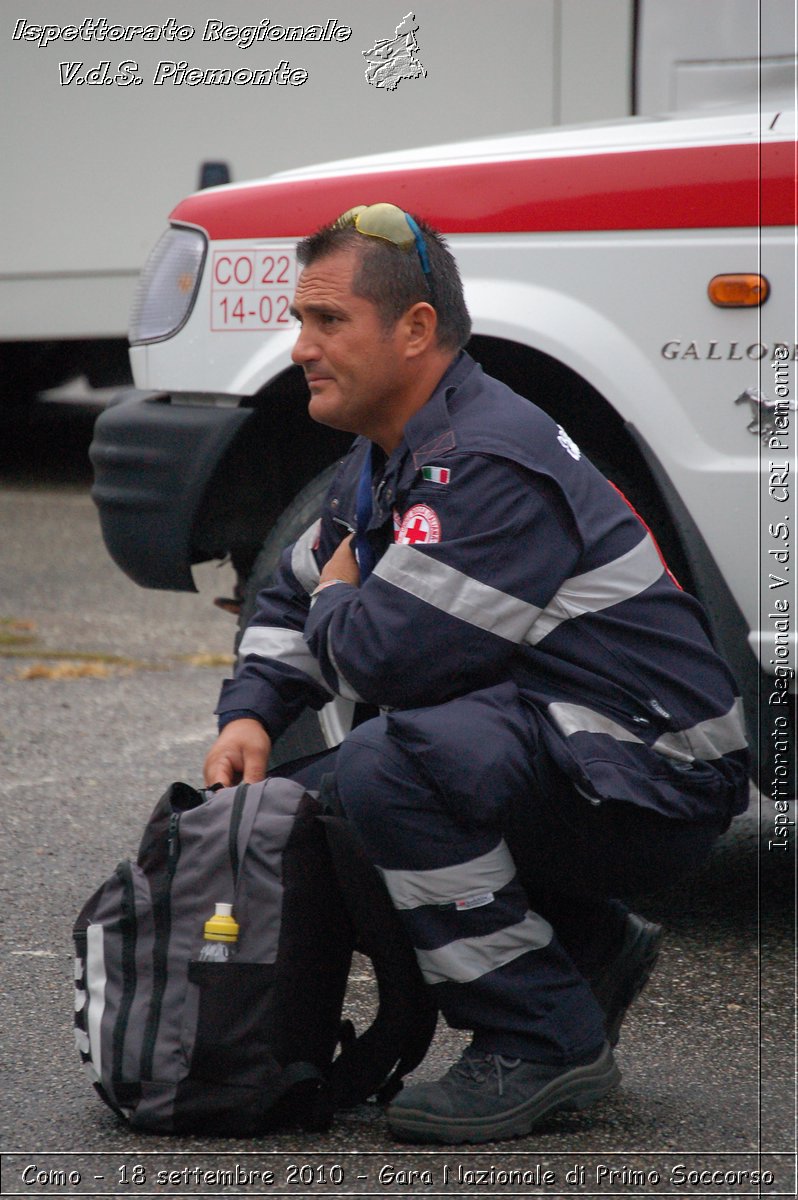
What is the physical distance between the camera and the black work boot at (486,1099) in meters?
2.11

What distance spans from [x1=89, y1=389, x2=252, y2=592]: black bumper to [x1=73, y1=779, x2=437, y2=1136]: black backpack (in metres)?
1.18

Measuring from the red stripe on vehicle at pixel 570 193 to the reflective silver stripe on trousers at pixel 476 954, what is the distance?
1.36 metres

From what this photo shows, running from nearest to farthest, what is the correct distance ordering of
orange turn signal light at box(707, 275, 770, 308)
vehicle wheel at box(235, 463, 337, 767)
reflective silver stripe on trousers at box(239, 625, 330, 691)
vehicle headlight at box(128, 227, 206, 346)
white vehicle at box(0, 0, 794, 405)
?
reflective silver stripe on trousers at box(239, 625, 330, 691) < orange turn signal light at box(707, 275, 770, 308) < vehicle wheel at box(235, 463, 337, 767) < vehicle headlight at box(128, 227, 206, 346) < white vehicle at box(0, 0, 794, 405)

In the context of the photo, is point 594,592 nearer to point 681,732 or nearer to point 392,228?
point 681,732

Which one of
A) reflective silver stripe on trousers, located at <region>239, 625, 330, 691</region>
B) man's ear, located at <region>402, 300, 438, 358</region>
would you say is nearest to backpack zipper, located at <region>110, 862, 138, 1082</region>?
reflective silver stripe on trousers, located at <region>239, 625, 330, 691</region>

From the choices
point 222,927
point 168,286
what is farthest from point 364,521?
point 168,286

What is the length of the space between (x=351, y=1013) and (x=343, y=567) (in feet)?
2.62

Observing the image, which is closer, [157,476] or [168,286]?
[157,476]

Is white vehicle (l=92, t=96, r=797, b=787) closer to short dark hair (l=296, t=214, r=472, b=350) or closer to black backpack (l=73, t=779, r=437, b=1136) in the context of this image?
short dark hair (l=296, t=214, r=472, b=350)

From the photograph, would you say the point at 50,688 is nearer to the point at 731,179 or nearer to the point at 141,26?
the point at 731,179

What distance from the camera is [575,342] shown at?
287cm

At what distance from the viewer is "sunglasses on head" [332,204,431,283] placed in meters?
2.26

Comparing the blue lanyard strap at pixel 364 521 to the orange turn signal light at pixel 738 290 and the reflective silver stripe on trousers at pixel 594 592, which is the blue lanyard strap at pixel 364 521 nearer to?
the reflective silver stripe on trousers at pixel 594 592

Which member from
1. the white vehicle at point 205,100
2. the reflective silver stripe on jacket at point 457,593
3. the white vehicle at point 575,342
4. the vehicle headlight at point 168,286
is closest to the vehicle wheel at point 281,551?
the white vehicle at point 575,342
